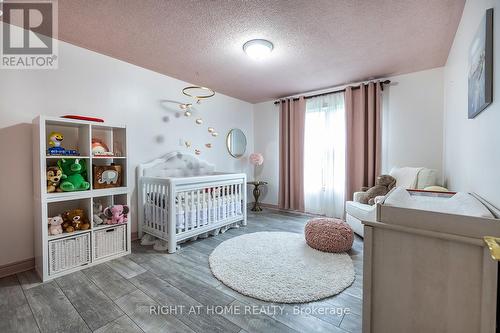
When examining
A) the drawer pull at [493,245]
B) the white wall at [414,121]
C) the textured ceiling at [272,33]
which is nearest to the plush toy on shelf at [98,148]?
the textured ceiling at [272,33]

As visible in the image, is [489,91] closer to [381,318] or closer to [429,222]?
[429,222]

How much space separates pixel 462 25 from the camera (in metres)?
1.74

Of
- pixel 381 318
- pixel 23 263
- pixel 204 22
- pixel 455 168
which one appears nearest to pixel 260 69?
pixel 204 22

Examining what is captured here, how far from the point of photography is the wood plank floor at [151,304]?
1.31m

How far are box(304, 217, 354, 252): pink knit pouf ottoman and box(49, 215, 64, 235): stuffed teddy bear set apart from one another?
2455 millimetres

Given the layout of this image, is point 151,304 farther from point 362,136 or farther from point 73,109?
point 362,136

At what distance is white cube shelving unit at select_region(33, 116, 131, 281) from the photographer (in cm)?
181

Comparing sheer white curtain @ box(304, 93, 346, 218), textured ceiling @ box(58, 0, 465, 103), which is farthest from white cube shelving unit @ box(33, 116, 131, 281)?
sheer white curtain @ box(304, 93, 346, 218)

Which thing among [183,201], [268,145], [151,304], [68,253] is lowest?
[151,304]

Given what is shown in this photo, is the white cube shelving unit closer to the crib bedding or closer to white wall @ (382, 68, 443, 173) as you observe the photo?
the crib bedding

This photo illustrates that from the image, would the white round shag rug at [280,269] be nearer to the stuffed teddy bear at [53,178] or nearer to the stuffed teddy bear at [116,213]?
the stuffed teddy bear at [116,213]

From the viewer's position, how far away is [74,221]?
2033 millimetres

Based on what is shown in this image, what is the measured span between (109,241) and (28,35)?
2116 mm

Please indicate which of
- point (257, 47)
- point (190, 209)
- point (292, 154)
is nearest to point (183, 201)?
point (190, 209)
